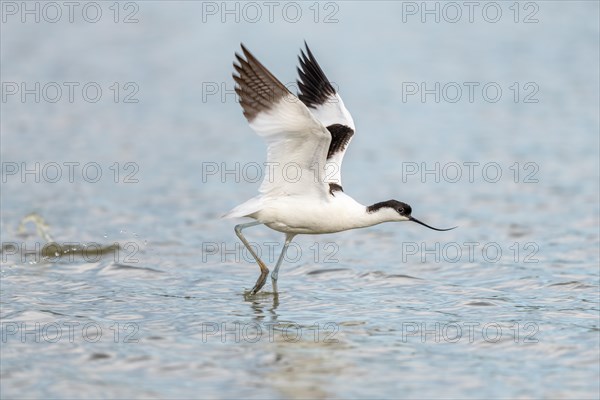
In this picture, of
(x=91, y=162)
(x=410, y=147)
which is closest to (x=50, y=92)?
(x=91, y=162)

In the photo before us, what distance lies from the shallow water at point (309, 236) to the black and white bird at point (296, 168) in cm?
71

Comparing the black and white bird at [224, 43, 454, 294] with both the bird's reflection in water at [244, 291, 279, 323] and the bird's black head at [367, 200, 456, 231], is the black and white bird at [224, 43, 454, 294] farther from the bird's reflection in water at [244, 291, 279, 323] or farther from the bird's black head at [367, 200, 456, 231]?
the bird's reflection in water at [244, 291, 279, 323]

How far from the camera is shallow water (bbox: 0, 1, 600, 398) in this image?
773cm

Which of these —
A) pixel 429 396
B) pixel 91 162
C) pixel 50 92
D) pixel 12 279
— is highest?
pixel 50 92

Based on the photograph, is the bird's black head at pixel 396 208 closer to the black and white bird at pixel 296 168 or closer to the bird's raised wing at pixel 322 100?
the black and white bird at pixel 296 168

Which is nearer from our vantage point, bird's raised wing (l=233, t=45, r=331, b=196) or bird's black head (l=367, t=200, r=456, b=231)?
bird's raised wing (l=233, t=45, r=331, b=196)

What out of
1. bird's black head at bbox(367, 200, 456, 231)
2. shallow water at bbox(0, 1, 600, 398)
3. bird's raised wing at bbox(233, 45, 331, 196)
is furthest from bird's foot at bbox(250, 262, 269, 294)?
bird's black head at bbox(367, 200, 456, 231)

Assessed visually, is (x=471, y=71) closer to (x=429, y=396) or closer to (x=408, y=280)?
(x=408, y=280)

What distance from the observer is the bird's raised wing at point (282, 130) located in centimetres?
848

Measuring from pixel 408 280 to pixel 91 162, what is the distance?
22.5ft

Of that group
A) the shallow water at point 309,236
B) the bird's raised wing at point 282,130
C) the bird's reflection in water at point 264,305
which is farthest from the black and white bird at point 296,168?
the shallow water at point 309,236

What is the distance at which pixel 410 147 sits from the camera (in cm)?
1691

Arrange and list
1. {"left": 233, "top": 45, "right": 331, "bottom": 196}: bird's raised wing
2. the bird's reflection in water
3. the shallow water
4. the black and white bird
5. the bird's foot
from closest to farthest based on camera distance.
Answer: the shallow water
{"left": 233, "top": 45, "right": 331, "bottom": 196}: bird's raised wing
the black and white bird
the bird's reflection in water
the bird's foot

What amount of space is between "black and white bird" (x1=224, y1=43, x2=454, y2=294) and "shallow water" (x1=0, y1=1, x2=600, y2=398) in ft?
2.32
